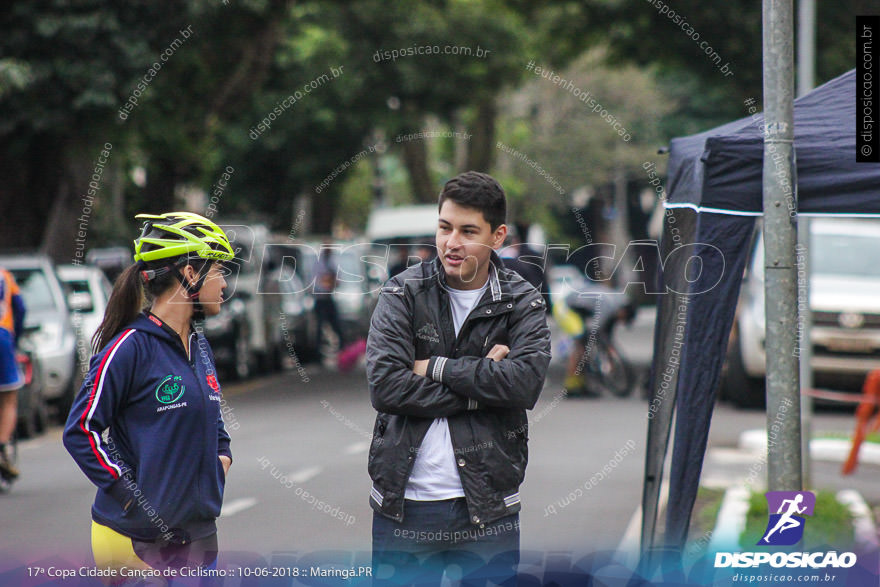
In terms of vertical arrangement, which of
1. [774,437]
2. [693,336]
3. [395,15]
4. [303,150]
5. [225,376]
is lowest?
[225,376]

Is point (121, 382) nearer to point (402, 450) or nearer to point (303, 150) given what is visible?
point (402, 450)

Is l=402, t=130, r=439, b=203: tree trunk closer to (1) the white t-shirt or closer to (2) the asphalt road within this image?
(2) the asphalt road

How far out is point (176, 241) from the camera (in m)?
3.96

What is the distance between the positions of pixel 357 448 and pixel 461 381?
8499 mm

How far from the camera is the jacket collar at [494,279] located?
407cm

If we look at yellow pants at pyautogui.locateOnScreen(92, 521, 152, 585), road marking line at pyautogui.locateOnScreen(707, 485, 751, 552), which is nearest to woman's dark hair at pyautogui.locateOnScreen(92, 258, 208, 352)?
yellow pants at pyautogui.locateOnScreen(92, 521, 152, 585)

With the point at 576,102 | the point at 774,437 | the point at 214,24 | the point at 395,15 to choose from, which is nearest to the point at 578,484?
the point at 774,437

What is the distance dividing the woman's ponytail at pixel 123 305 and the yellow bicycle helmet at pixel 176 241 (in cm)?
8

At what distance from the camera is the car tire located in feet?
51.0

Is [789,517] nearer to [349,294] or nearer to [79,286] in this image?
[79,286]

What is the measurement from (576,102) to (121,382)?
44.2m

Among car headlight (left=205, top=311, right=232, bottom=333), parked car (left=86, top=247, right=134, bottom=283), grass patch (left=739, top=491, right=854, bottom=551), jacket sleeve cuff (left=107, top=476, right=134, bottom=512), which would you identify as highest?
parked car (left=86, top=247, right=134, bottom=283)

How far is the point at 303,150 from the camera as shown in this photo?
30.7 meters

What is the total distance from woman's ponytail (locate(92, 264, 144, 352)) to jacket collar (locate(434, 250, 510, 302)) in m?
0.94
